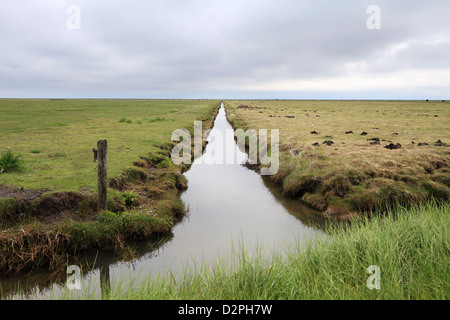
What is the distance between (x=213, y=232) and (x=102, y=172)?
16.0 feet

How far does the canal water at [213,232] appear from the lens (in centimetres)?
748

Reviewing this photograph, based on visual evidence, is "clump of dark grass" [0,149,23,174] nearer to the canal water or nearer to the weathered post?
the weathered post

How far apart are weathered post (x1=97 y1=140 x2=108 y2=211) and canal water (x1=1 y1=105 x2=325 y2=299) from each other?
2.01 m

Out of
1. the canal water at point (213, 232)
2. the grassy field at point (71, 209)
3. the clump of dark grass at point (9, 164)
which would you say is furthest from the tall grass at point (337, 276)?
the clump of dark grass at point (9, 164)

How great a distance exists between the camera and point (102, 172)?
975 centimetres

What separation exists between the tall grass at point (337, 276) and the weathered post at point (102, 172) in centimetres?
506

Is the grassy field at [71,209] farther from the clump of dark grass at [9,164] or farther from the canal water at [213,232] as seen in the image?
the canal water at [213,232]

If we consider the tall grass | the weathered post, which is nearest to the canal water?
the tall grass

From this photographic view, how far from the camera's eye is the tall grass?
485 cm

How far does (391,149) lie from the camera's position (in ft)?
62.1

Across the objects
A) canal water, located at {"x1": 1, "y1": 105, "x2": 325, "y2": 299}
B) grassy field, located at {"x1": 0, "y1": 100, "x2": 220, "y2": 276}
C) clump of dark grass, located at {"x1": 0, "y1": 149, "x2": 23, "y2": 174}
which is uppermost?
clump of dark grass, located at {"x1": 0, "y1": 149, "x2": 23, "y2": 174}

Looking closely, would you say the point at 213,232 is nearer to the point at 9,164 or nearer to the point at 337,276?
the point at 337,276

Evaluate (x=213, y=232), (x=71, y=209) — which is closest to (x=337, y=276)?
(x=213, y=232)
